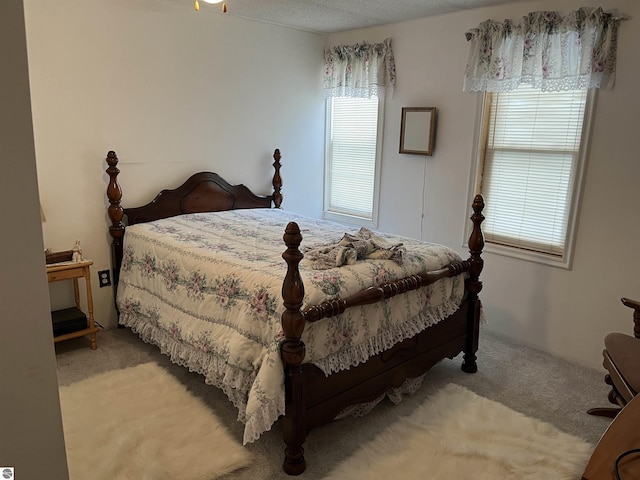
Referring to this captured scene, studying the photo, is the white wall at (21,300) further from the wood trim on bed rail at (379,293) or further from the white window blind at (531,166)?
the white window blind at (531,166)

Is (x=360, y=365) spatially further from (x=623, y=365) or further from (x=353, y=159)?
(x=353, y=159)

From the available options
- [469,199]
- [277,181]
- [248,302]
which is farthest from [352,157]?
[248,302]

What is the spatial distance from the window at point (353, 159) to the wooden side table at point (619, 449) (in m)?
3.05

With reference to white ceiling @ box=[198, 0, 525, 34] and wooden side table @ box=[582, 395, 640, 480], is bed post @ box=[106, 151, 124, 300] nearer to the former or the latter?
white ceiling @ box=[198, 0, 525, 34]

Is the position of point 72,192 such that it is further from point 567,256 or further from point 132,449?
point 567,256

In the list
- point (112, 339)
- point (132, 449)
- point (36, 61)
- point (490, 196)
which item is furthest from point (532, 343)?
point (36, 61)

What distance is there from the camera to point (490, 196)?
3551mm

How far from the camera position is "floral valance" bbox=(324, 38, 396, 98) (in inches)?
159

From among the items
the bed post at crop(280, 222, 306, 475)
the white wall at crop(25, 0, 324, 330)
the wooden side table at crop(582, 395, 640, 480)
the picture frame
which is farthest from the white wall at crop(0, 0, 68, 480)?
the picture frame

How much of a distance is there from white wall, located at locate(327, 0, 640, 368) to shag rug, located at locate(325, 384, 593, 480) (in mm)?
1026

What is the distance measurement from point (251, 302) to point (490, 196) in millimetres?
2181

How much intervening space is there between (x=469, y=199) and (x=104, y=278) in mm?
2840

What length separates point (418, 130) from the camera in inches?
153

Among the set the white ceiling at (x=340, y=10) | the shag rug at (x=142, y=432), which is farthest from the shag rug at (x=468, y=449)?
the white ceiling at (x=340, y=10)
